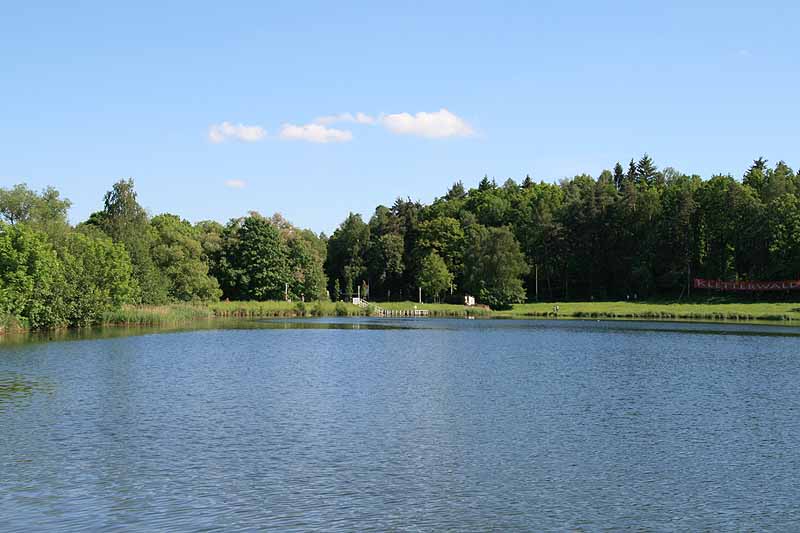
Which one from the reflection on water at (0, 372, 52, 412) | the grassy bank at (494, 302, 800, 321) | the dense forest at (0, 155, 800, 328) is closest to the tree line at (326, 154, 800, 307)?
the dense forest at (0, 155, 800, 328)

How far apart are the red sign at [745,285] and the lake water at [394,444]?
67642 millimetres

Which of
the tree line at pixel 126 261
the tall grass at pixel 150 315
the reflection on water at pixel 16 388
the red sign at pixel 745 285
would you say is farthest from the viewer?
the red sign at pixel 745 285

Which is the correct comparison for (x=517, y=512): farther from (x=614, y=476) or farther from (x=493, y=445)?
(x=493, y=445)

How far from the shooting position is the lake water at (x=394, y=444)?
49.5 ft

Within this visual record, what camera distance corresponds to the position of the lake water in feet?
49.5

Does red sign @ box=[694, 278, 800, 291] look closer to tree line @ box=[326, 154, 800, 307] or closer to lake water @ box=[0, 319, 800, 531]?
tree line @ box=[326, 154, 800, 307]

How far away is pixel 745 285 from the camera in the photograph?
106062 millimetres

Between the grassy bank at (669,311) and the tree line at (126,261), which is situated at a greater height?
the tree line at (126,261)

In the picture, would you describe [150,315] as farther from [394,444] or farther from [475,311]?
[394,444]

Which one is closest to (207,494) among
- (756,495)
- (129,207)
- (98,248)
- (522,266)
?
(756,495)

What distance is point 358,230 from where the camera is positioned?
151625mm

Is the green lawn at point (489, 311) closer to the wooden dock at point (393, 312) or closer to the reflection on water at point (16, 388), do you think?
the wooden dock at point (393, 312)

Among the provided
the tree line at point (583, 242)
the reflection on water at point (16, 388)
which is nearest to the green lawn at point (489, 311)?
the tree line at point (583, 242)

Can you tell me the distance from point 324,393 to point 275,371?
7874 millimetres
